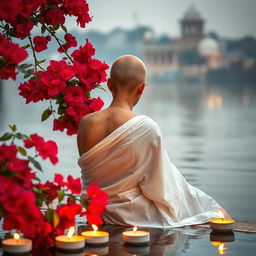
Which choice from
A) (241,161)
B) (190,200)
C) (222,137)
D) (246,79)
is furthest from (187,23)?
(190,200)

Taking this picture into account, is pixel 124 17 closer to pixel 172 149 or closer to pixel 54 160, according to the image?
pixel 172 149

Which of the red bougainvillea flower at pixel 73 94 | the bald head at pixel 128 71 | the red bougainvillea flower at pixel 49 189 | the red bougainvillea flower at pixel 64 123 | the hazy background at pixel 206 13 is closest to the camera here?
the red bougainvillea flower at pixel 49 189

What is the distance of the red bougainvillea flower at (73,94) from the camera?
10.3 feet

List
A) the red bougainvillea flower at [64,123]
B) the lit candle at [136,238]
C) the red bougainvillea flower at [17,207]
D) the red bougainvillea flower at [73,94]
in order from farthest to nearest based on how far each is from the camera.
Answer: the red bougainvillea flower at [64,123] → the red bougainvillea flower at [73,94] → the lit candle at [136,238] → the red bougainvillea flower at [17,207]

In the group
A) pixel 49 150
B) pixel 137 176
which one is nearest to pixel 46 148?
pixel 49 150

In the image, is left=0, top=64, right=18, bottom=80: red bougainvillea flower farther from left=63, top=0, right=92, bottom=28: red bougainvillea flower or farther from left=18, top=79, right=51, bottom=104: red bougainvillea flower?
left=63, top=0, right=92, bottom=28: red bougainvillea flower

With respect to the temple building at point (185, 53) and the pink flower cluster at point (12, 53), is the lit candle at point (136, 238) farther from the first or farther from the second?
the temple building at point (185, 53)

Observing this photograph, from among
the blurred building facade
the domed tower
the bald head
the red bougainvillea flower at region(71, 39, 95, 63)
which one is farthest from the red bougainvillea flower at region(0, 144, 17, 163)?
the blurred building facade

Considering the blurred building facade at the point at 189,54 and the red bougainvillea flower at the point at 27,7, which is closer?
the red bougainvillea flower at the point at 27,7

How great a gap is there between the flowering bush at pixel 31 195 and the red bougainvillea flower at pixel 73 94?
1.88 feet

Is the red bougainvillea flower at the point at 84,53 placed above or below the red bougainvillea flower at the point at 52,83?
above

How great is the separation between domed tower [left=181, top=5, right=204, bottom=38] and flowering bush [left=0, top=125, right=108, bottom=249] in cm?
3512

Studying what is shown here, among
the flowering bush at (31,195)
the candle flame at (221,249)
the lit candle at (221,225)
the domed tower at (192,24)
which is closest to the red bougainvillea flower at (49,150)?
the flowering bush at (31,195)

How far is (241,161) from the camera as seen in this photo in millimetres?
7590
